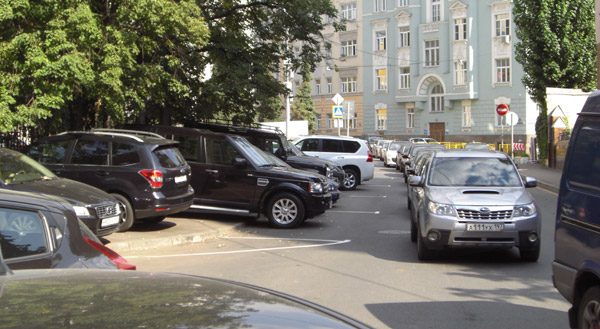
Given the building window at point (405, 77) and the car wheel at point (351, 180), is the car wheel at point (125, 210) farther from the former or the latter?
the building window at point (405, 77)

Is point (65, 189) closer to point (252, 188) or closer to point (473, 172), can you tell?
point (252, 188)

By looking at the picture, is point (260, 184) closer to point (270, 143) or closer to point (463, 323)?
point (270, 143)

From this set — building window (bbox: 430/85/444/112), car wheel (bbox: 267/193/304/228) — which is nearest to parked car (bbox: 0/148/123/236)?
car wheel (bbox: 267/193/304/228)

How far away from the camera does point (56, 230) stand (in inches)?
189

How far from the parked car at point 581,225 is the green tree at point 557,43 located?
28.7m

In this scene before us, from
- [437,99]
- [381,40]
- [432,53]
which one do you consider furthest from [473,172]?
[381,40]

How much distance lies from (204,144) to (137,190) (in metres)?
2.89

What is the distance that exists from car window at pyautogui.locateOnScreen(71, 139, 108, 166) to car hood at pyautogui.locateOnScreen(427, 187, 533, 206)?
633cm

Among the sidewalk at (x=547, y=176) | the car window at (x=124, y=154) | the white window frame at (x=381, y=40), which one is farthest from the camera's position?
the white window frame at (x=381, y=40)

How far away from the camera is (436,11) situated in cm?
5844

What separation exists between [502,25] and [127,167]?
4879 centimetres

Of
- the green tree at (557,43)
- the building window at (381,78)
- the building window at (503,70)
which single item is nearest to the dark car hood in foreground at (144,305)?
the green tree at (557,43)

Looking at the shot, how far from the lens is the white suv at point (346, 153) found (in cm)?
2330

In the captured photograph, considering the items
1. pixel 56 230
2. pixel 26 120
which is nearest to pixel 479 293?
pixel 56 230
